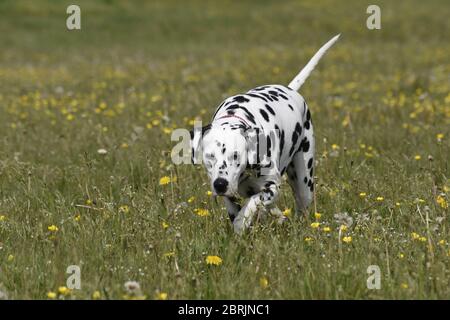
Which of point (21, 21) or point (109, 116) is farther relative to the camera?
point (21, 21)

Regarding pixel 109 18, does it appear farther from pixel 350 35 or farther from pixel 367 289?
pixel 367 289

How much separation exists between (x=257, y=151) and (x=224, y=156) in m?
0.41

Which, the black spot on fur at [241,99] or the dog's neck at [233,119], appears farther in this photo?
the black spot on fur at [241,99]

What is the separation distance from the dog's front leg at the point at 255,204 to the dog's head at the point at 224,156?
0.94ft

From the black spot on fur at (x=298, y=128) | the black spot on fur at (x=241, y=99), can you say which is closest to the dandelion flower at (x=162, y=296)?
the black spot on fur at (x=241, y=99)

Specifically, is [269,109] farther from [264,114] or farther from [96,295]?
[96,295]

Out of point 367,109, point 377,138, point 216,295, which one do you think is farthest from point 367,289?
point 367,109

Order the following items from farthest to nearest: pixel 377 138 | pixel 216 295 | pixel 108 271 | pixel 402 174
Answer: pixel 377 138 < pixel 402 174 < pixel 108 271 < pixel 216 295

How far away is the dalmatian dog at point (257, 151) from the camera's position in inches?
194

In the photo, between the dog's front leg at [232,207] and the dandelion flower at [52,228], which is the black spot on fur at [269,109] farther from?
the dandelion flower at [52,228]

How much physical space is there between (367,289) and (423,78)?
10.1 metres

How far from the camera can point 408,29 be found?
85.5 ft

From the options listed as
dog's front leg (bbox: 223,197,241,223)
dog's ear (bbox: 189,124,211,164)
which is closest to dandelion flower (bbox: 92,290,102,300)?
dog's ear (bbox: 189,124,211,164)

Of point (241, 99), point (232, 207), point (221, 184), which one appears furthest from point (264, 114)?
point (221, 184)
